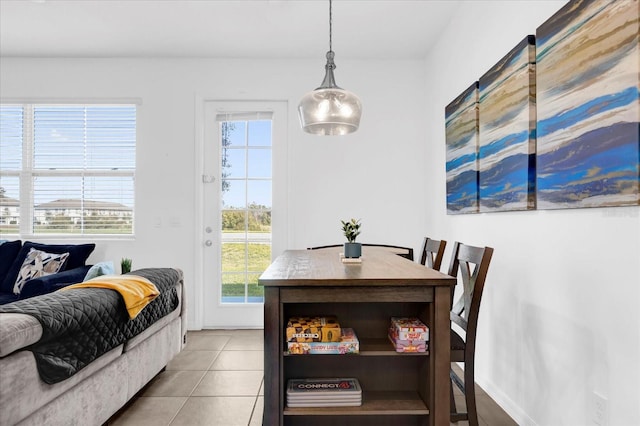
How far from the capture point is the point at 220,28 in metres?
3.42

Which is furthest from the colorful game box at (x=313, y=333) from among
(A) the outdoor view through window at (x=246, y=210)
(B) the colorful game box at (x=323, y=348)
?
(A) the outdoor view through window at (x=246, y=210)

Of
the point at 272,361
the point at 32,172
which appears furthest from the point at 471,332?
the point at 32,172

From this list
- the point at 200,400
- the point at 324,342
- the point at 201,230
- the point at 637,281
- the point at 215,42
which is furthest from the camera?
the point at 201,230

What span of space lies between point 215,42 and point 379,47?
1.55 metres

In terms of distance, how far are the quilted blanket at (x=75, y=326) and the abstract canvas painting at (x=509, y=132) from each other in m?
2.13

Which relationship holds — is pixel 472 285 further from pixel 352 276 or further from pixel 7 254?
pixel 7 254

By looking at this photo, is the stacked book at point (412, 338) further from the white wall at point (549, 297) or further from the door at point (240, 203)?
the door at point (240, 203)

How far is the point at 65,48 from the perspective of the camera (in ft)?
12.5

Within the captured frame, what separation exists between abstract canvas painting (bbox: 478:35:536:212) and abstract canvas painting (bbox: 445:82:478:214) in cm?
9

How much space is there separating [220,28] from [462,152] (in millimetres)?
2289

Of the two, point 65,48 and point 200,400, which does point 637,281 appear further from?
point 65,48

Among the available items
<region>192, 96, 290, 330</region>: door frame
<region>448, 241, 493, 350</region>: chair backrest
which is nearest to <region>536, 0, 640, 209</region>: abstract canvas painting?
<region>448, 241, 493, 350</region>: chair backrest

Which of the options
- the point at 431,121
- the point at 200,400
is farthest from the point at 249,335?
the point at 431,121

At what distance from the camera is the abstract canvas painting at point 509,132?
197 cm
